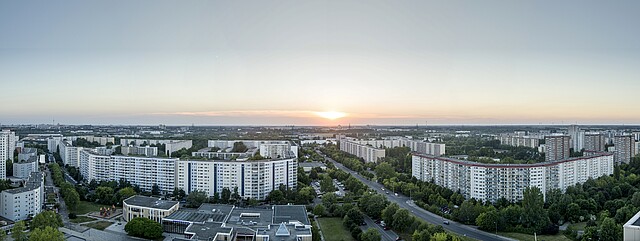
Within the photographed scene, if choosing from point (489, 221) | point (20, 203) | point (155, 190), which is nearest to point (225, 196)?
→ point (155, 190)

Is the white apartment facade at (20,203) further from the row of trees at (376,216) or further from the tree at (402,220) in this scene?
the tree at (402,220)

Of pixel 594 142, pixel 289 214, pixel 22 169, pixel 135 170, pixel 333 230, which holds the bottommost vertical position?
pixel 333 230

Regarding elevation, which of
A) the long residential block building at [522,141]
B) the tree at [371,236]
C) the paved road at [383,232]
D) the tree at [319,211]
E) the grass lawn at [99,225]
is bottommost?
the paved road at [383,232]

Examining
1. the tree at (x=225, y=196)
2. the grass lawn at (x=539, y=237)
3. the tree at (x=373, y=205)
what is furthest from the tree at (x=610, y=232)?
the tree at (x=225, y=196)

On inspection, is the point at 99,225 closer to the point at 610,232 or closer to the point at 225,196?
the point at 225,196

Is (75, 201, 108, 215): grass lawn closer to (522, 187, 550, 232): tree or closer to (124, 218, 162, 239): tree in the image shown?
(124, 218, 162, 239): tree

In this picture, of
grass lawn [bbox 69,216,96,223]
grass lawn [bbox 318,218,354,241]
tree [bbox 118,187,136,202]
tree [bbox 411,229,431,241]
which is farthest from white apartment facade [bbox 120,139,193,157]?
tree [bbox 411,229,431,241]

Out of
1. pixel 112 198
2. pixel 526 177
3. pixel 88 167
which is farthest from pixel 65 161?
pixel 526 177
